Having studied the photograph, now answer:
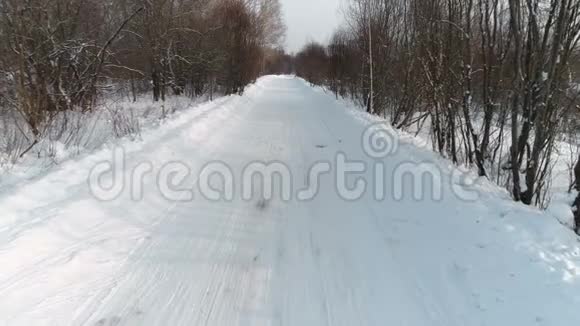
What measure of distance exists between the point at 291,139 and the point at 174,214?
17.8ft

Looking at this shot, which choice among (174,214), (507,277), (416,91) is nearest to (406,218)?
(507,277)

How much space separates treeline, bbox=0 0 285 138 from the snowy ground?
14.7 ft

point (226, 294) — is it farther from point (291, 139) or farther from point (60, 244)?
point (291, 139)

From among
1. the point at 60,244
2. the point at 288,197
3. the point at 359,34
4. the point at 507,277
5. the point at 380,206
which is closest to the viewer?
the point at 507,277

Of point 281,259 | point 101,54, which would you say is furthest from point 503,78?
point 101,54

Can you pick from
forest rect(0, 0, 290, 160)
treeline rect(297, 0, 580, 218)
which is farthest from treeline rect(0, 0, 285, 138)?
treeline rect(297, 0, 580, 218)

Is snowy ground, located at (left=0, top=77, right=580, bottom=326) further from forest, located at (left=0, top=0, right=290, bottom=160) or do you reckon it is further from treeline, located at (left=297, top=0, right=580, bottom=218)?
forest, located at (left=0, top=0, right=290, bottom=160)

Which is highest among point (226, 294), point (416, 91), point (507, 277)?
point (416, 91)

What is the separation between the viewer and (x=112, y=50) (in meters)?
16.6

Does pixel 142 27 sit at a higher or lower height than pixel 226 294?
higher

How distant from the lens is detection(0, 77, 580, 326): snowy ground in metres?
2.82

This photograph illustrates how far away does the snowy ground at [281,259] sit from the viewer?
9.24 ft

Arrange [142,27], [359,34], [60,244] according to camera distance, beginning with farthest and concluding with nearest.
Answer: [142,27] < [359,34] < [60,244]

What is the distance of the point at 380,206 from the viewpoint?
16.7 ft
